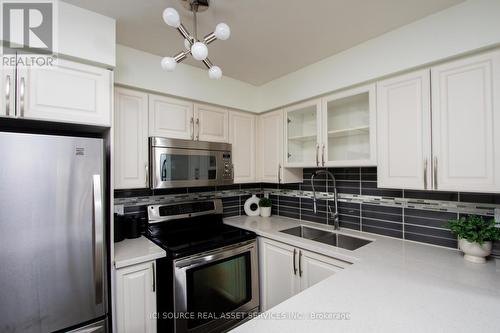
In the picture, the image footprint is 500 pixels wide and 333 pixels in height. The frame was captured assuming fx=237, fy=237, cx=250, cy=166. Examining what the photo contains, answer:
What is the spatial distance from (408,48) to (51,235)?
2340 mm

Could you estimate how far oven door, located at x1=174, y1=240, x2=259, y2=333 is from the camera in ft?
5.33

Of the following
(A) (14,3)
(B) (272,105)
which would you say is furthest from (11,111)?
(B) (272,105)

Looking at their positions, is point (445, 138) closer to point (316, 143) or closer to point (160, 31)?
point (316, 143)

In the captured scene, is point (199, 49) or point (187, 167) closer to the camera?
point (199, 49)

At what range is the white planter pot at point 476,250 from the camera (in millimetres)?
1324

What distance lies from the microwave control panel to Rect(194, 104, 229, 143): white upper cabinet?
163 millimetres

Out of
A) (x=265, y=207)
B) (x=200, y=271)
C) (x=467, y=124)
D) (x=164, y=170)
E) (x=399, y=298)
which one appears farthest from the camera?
(x=265, y=207)

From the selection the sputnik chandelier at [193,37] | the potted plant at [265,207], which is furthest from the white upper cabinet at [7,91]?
the potted plant at [265,207]

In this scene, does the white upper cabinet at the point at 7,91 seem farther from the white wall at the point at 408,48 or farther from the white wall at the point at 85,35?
the white wall at the point at 408,48

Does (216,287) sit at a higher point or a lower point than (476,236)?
lower

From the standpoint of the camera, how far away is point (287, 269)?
189cm

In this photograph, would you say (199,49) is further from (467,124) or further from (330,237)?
(330,237)

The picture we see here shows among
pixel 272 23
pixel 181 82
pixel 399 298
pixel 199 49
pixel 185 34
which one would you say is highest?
pixel 272 23

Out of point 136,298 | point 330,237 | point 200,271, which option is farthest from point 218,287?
point 330,237
